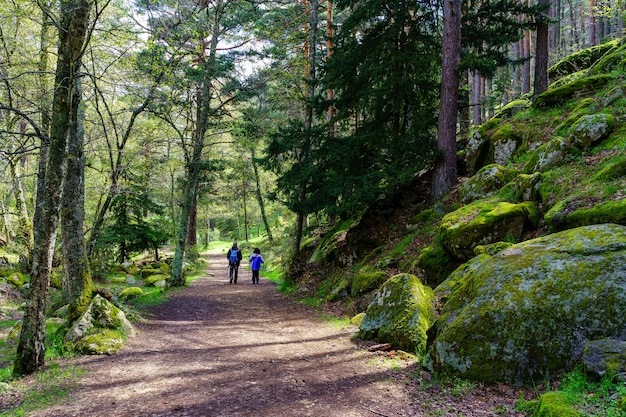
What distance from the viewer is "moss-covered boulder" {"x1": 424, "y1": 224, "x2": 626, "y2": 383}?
12.1 ft

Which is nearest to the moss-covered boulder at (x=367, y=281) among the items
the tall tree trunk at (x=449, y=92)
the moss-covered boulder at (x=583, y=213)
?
the tall tree trunk at (x=449, y=92)

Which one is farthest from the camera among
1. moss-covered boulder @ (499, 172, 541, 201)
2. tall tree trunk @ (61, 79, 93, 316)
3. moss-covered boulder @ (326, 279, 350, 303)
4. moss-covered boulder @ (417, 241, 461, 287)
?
moss-covered boulder @ (326, 279, 350, 303)

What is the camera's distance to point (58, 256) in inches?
569

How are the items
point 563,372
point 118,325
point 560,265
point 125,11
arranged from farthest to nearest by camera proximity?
point 125,11 → point 118,325 → point 560,265 → point 563,372

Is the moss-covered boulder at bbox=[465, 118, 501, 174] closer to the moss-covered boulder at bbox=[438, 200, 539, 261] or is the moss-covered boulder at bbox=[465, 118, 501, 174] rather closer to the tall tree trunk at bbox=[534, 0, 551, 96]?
the tall tree trunk at bbox=[534, 0, 551, 96]

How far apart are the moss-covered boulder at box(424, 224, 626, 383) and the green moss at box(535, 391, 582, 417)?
0.62 metres

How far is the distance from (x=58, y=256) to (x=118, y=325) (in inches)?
406

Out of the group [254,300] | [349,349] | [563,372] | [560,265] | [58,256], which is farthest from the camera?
[58,256]

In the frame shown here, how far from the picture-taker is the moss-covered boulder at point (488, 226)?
658 centimetres

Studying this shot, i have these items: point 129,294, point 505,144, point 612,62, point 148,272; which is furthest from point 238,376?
point 148,272

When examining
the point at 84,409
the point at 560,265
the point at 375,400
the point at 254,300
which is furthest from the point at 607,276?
the point at 254,300

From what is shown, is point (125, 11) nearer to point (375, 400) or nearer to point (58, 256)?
point (58, 256)

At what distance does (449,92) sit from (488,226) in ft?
15.3

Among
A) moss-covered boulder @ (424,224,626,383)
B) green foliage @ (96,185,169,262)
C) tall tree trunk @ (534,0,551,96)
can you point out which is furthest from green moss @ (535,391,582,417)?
green foliage @ (96,185,169,262)
